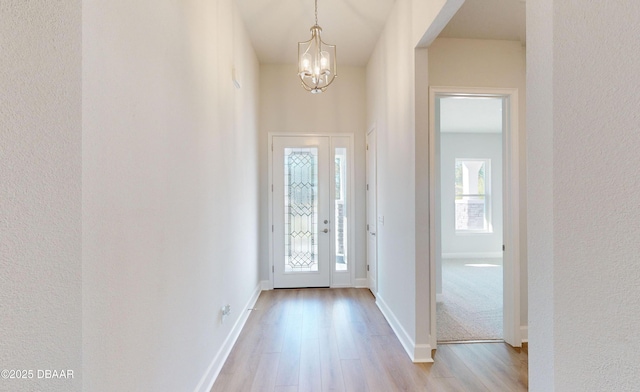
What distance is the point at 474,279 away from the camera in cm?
447

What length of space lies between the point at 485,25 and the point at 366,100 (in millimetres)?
1755

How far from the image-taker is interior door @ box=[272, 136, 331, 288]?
157 inches

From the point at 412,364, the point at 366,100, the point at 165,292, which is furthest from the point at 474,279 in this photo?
the point at 165,292

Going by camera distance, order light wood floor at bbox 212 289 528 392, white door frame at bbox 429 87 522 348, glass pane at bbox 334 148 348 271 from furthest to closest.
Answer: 1. glass pane at bbox 334 148 348 271
2. white door frame at bbox 429 87 522 348
3. light wood floor at bbox 212 289 528 392

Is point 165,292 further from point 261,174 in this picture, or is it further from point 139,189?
point 261,174

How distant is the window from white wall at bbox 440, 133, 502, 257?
0.12 m

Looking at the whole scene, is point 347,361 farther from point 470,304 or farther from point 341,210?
point 341,210

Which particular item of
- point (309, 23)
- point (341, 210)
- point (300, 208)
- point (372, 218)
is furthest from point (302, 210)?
point (309, 23)

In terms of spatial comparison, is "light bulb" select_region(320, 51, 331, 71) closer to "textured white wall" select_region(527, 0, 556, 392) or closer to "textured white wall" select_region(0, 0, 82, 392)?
"textured white wall" select_region(527, 0, 556, 392)

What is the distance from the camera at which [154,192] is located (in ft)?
4.15

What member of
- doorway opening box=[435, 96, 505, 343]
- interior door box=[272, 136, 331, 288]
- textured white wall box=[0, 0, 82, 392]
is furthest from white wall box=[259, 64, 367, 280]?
textured white wall box=[0, 0, 82, 392]

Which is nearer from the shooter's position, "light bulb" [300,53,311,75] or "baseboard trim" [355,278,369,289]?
"light bulb" [300,53,311,75]

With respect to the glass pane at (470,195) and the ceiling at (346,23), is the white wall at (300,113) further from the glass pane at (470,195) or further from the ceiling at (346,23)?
the glass pane at (470,195)

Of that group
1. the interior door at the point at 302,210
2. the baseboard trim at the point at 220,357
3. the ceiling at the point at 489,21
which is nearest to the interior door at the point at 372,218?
the interior door at the point at 302,210
